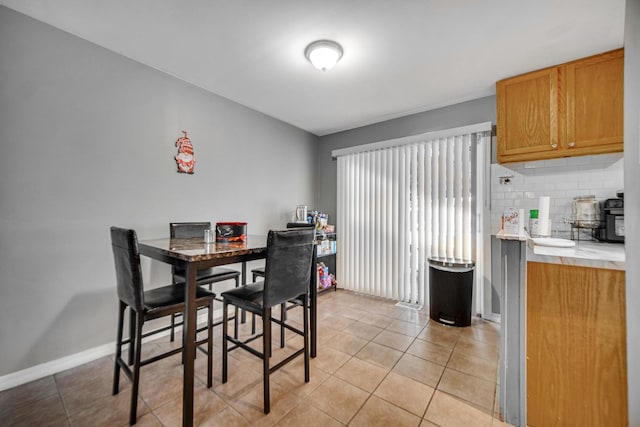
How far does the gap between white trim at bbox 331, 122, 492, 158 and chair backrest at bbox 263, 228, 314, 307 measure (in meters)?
2.23

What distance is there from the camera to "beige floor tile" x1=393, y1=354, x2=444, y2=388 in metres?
1.82

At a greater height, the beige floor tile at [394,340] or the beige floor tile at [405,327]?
the beige floor tile at [405,327]

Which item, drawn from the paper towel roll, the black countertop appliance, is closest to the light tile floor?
the paper towel roll

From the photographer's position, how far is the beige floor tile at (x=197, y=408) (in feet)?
4.75

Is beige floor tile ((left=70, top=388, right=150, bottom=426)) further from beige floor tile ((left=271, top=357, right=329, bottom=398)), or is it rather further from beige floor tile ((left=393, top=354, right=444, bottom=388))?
beige floor tile ((left=393, top=354, right=444, bottom=388))

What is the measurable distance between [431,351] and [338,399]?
103 centimetres

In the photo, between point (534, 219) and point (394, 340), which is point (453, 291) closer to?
point (394, 340)

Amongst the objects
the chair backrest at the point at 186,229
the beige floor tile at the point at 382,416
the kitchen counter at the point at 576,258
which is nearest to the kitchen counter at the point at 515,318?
the kitchen counter at the point at 576,258

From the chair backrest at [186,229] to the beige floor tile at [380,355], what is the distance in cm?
188

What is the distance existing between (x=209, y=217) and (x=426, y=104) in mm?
2920

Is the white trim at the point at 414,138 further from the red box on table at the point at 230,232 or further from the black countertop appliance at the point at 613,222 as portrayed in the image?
the red box on table at the point at 230,232

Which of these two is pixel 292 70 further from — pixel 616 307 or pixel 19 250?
pixel 616 307

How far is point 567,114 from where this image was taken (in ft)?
7.22

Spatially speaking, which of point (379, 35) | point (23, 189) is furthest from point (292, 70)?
point (23, 189)
